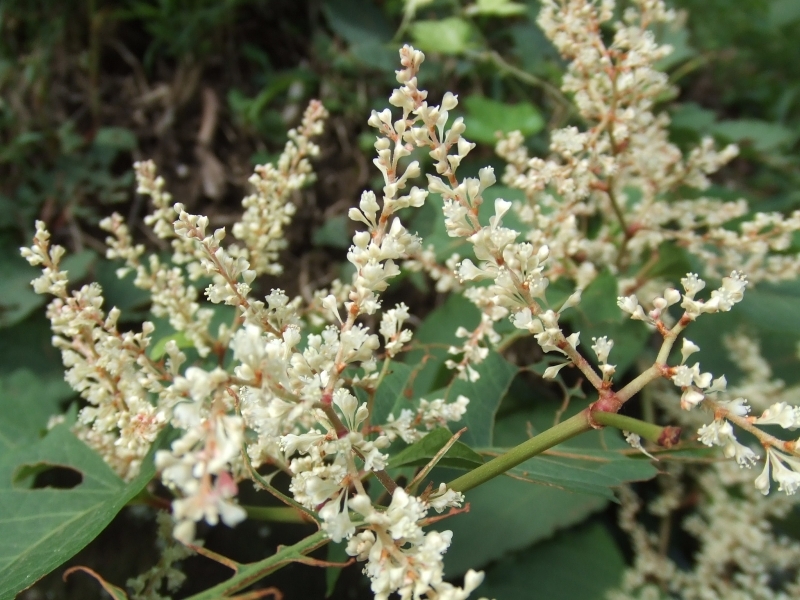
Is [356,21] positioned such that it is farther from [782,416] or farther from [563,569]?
[782,416]

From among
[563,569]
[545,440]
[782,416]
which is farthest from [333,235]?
[782,416]

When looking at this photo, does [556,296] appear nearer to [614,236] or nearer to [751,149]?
[614,236]

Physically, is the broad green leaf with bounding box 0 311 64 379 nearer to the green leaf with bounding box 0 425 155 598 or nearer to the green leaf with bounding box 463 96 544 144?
the green leaf with bounding box 0 425 155 598

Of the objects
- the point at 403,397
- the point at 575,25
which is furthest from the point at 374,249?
the point at 575,25

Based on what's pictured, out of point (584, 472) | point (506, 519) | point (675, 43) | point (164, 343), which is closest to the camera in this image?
point (584, 472)

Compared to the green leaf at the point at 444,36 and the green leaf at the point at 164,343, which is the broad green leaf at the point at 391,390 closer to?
the green leaf at the point at 164,343
